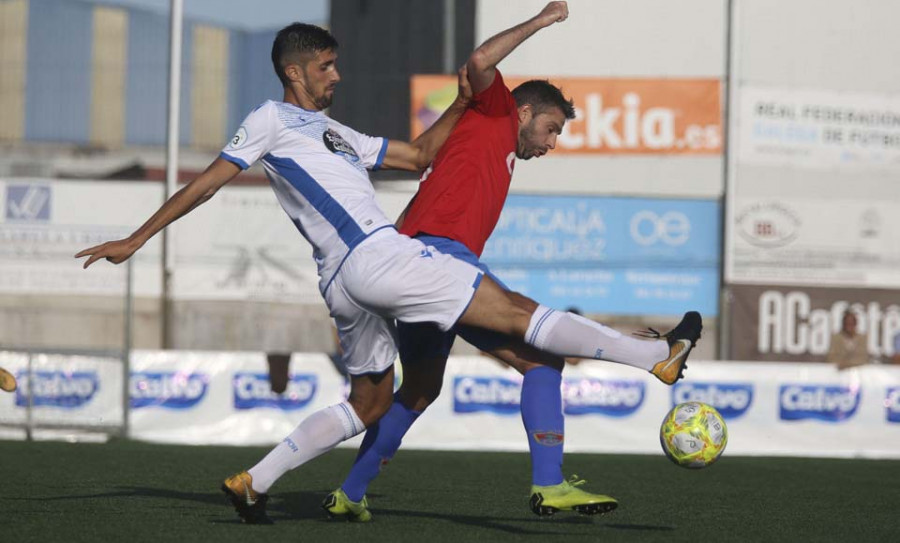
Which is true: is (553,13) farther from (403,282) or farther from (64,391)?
(64,391)

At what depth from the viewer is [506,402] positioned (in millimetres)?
14578

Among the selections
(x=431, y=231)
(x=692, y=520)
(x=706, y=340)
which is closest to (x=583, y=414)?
(x=706, y=340)

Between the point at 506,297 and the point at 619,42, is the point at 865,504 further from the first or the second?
the point at 619,42

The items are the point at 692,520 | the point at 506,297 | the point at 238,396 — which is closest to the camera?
the point at 506,297

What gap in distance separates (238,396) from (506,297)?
31.1 feet

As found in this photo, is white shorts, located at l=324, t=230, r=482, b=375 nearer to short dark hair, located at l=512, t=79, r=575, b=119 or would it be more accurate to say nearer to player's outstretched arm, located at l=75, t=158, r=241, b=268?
player's outstretched arm, located at l=75, t=158, r=241, b=268

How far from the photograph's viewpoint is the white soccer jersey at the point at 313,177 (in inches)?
222

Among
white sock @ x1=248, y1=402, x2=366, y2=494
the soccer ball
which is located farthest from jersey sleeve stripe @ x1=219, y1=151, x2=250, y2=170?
the soccer ball

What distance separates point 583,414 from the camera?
48.1 feet

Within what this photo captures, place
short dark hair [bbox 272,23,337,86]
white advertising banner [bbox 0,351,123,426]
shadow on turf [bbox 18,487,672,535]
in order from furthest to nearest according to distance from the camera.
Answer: white advertising banner [bbox 0,351,123,426], shadow on turf [bbox 18,487,672,535], short dark hair [bbox 272,23,337,86]

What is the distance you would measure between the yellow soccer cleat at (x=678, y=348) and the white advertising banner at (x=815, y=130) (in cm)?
1695

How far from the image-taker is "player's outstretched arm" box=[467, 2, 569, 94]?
18.3 ft

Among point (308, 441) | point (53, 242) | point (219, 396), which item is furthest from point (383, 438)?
point (53, 242)

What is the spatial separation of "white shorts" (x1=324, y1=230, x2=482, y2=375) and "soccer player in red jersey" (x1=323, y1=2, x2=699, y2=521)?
0.70ft
